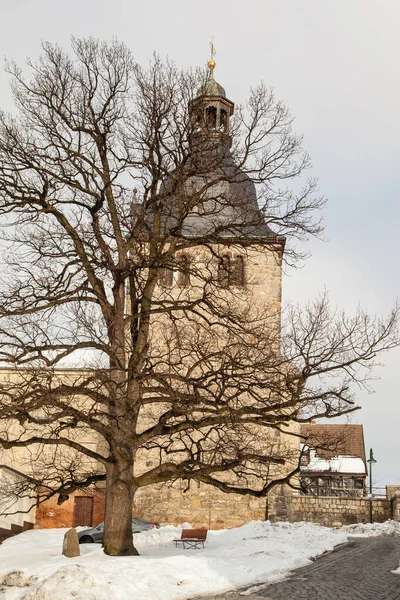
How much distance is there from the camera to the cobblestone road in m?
11.8

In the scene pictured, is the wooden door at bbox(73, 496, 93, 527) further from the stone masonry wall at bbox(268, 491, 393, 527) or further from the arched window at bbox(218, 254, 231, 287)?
the arched window at bbox(218, 254, 231, 287)

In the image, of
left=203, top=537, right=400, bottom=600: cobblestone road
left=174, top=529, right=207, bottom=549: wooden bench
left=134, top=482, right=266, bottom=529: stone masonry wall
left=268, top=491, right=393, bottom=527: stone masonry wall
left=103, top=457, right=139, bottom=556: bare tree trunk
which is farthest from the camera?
left=268, top=491, right=393, bottom=527: stone masonry wall

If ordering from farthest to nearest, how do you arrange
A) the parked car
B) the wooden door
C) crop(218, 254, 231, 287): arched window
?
the wooden door, the parked car, crop(218, 254, 231, 287): arched window

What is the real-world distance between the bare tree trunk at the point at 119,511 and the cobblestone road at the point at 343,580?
11.4ft

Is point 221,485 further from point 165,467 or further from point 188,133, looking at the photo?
point 188,133

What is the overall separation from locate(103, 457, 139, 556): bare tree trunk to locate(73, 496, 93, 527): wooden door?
52.8ft

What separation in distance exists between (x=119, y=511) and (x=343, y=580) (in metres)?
4.67

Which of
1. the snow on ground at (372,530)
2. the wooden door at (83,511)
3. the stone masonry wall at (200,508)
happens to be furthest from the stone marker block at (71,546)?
the wooden door at (83,511)

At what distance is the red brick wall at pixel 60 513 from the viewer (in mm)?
30969

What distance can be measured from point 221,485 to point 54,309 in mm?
4941

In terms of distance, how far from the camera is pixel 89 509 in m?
31.4

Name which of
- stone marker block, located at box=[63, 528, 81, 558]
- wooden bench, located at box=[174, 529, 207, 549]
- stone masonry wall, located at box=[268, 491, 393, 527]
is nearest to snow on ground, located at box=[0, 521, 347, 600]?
wooden bench, located at box=[174, 529, 207, 549]

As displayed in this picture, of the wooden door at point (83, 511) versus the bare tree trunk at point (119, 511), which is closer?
the bare tree trunk at point (119, 511)

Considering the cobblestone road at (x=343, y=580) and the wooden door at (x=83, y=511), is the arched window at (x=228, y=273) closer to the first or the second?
the cobblestone road at (x=343, y=580)
